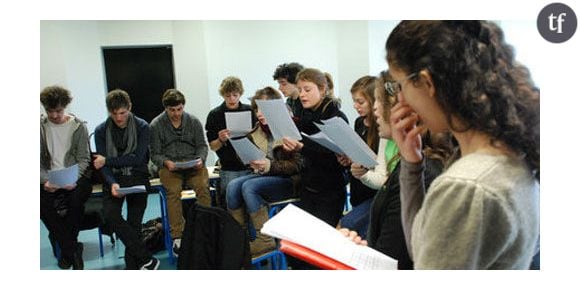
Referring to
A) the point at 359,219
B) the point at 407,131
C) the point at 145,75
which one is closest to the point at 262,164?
the point at 359,219

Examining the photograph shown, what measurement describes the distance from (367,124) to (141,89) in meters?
2.64

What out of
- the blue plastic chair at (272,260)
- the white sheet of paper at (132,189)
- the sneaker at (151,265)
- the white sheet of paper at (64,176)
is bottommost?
the sneaker at (151,265)

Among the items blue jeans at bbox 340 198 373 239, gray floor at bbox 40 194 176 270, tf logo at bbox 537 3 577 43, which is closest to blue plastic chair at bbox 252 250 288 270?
blue jeans at bbox 340 198 373 239

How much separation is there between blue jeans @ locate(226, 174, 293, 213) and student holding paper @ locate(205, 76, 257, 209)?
159mm

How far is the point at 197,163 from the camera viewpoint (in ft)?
8.81

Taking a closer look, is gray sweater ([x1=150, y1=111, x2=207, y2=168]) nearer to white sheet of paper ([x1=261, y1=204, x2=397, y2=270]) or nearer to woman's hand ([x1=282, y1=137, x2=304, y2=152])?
woman's hand ([x1=282, y1=137, x2=304, y2=152])

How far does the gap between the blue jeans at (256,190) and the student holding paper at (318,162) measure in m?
0.18

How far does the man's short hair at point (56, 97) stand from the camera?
6.19ft

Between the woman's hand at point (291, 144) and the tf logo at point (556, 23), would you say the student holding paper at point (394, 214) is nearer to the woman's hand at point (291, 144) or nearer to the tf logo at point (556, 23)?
the tf logo at point (556, 23)

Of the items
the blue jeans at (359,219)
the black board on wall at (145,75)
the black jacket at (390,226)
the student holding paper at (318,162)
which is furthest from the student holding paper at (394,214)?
the black board on wall at (145,75)

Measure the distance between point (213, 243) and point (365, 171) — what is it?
2.41 feet

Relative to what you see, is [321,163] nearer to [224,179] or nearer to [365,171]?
[365,171]

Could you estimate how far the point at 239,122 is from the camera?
2.66m

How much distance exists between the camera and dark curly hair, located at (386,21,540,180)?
0.77 meters
